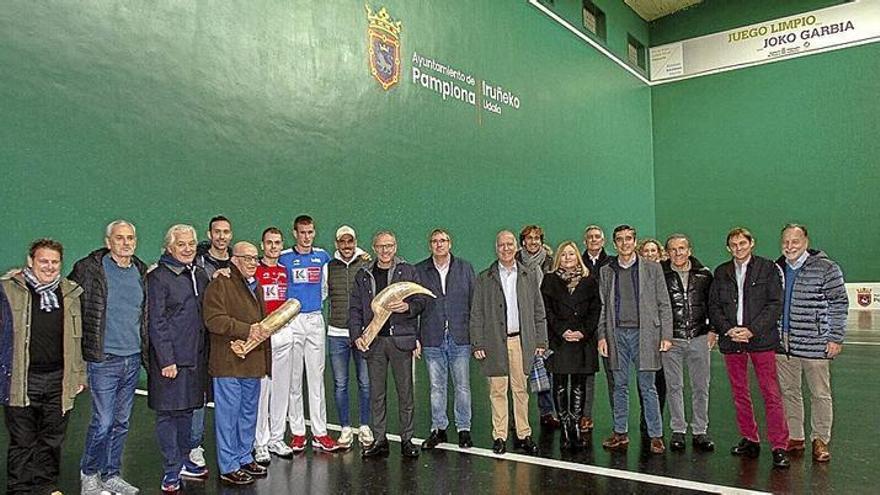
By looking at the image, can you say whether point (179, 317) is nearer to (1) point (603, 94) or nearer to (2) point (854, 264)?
(1) point (603, 94)

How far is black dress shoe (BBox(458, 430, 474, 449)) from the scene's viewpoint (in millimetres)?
4434

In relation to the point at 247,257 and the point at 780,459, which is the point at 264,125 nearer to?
the point at 247,257

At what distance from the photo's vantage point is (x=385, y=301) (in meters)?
4.25

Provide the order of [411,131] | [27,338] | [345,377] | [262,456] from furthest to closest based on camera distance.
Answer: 1. [411,131]
2. [345,377]
3. [262,456]
4. [27,338]

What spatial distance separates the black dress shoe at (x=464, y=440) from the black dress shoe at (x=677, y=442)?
Result: 4.03 feet

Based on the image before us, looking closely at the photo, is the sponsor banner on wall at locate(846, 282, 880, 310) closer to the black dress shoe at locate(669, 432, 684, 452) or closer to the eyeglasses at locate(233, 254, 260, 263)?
the black dress shoe at locate(669, 432, 684, 452)

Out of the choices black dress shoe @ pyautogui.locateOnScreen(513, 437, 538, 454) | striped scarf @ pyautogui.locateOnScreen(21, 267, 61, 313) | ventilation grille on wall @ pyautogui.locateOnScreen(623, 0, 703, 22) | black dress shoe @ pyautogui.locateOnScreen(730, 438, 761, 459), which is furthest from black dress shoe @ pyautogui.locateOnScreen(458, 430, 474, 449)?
ventilation grille on wall @ pyautogui.locateOnScreen(623, 0, 703, 22)

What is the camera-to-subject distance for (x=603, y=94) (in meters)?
14.3

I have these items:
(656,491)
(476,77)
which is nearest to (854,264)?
(476,77)

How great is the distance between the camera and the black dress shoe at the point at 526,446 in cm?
432

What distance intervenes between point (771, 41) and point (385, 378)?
45.7ft

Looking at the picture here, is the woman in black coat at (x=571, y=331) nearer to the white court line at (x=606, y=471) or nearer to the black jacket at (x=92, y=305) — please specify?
the white court line at (x=606, y=471)

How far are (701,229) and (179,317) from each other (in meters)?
14.1

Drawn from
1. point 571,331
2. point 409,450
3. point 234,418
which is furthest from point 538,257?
point 234,418
